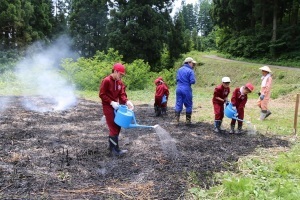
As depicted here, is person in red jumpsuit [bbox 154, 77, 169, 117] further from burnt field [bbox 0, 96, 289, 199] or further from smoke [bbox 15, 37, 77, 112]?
smoke [bbox 15, 37, 77, 112]

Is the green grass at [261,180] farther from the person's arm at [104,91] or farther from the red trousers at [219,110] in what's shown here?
the person's arm at [104,91]

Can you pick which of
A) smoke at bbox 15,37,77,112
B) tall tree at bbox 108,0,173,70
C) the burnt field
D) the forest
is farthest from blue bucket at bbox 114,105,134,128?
tall tree at bbox 108,0,173,70

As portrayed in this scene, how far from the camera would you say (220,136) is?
7.30 meters

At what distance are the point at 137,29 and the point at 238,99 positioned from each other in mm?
21426

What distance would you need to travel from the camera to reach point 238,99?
24.6 feet

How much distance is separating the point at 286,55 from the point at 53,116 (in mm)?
24785

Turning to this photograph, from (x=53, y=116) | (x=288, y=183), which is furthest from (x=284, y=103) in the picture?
(x=288, y=183)

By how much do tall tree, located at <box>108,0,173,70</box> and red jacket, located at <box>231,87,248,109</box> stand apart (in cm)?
2076

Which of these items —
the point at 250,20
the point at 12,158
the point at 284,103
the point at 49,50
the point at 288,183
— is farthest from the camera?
the point at 250,20

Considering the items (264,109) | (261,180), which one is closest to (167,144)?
(261,180)

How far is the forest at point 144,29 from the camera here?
26547 millimetres

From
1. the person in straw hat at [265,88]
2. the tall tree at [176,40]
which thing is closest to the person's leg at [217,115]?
the person in straw hat at [265,88]

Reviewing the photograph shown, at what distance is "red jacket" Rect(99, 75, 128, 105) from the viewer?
5.48 m

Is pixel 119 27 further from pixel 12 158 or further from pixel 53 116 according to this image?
pixel 12 158
